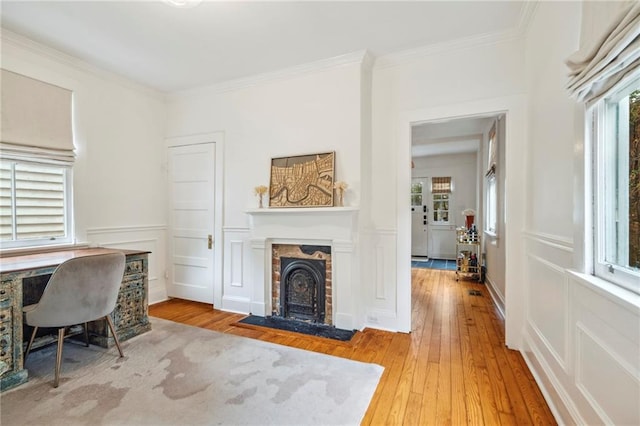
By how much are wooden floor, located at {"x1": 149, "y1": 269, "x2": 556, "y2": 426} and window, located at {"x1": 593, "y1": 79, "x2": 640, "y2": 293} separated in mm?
1079

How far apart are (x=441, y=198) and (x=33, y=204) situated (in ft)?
27.2

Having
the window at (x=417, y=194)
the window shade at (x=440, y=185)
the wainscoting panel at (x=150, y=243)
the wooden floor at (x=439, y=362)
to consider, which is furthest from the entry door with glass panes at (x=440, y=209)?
the wainscoting panel at (x=150, y=243)

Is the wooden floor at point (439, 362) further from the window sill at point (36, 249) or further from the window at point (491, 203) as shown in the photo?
the window at point (491, 203)

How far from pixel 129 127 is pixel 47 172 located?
3.52 feet

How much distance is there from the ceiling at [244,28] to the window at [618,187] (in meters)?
1.50

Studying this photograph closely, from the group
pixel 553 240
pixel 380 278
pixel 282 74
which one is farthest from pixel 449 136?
pixel 553 240

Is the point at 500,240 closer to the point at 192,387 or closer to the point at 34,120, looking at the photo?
the point at 192,387

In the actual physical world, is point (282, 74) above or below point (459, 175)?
above

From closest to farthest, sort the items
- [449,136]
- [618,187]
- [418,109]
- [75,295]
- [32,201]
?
[618,187] → [75,295] → [32,201] → [418,109] → [449,136]

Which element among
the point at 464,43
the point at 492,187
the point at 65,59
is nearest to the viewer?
the point at 464,43

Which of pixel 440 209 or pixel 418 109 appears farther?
pixel 440 209

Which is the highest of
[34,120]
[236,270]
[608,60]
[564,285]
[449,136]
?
[449,136]

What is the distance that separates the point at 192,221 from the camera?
161 inches

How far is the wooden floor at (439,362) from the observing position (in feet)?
6.04
